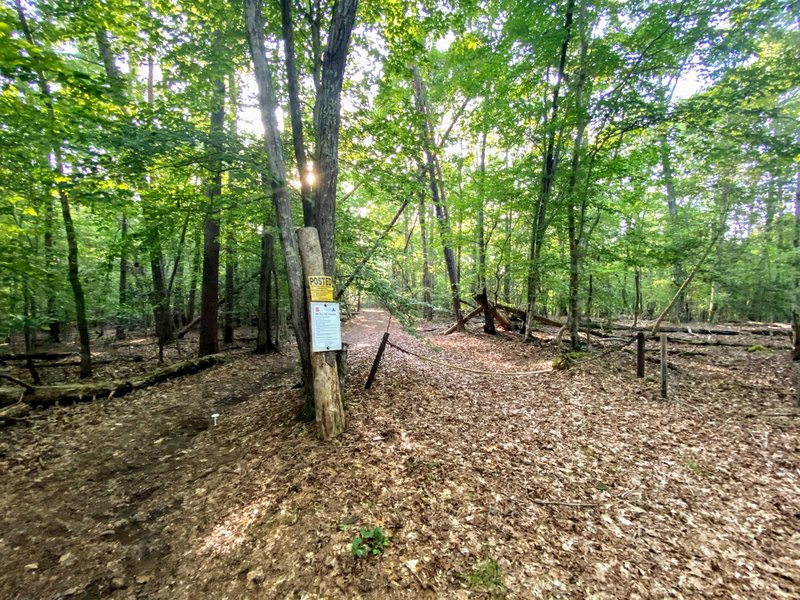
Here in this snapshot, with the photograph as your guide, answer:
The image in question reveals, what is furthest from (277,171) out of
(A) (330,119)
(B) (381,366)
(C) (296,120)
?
(B) (381,366)

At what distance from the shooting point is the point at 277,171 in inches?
190

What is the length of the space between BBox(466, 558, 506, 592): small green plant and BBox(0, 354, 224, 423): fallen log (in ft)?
25.8

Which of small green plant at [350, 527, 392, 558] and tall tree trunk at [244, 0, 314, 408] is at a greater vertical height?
tall tree trunk at [244, 0, 314, 408]

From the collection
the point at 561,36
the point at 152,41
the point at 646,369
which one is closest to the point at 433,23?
the point at 561,36

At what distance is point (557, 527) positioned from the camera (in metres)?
3.16

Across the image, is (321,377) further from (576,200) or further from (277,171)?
(576,200)

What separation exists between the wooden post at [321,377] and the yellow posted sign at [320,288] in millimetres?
77

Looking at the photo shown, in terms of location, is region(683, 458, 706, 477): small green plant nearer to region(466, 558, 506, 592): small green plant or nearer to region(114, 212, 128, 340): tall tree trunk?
region(466, 558, 506, 592): small green plant

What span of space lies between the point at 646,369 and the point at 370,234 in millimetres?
7750

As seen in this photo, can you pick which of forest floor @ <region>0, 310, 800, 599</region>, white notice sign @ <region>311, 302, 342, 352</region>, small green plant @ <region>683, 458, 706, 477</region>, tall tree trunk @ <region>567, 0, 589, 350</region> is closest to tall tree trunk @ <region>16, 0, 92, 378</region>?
forest floor @ <region>0, 310, 800, 599</region>

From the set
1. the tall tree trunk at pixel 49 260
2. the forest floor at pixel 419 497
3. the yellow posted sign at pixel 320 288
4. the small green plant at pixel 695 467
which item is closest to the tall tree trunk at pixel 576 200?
the forest floor at pixel 419 497

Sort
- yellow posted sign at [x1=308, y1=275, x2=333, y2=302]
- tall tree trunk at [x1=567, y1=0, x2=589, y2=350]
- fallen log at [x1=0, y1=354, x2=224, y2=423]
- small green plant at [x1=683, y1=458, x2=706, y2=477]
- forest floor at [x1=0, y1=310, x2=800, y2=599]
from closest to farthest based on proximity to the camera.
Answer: forest floor at [x1=0, y1=310, x2=800, y2=599], small green plant at [x1=683, y1=458, x2=706, y2=477], yellow posted sign at [x1=308, y1=275, x2=333, y2=302], fallen log at [x1=0, y1=354, x2=224, y2=423], tall tree trunk at [x1=567, y1=0, x2=589, y2=350]

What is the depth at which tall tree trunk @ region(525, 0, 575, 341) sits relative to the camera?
8398 mm

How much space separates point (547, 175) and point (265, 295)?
970 cm
